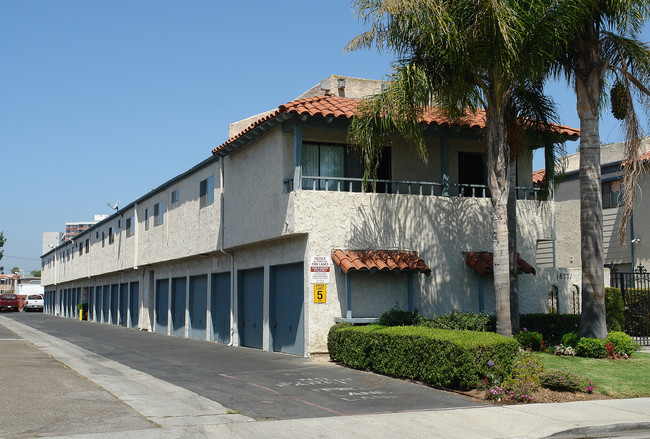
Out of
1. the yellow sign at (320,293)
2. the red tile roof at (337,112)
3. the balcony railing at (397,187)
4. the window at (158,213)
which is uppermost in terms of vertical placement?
the red tile roof at (337,112)

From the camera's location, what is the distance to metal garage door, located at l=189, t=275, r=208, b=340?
26234 millimetres

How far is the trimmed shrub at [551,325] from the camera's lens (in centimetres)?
1759

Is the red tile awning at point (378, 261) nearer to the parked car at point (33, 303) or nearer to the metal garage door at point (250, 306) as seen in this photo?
the metal garage door at point (250, 306)

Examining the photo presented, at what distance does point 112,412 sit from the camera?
9750mm

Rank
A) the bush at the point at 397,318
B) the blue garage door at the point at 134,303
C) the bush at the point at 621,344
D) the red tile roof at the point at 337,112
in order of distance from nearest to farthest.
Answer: the bush at the point at 621,344 → the bush at the point at 397,318 → the red tile roof at the point at 337,112 → the blue garage door at the point at 134,303

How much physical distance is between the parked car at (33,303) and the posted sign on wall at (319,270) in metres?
67.2

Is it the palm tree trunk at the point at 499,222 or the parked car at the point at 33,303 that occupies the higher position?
the palm tree trunk at the point at 499,222

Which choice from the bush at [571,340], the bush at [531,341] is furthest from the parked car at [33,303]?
the bush at [571,340]

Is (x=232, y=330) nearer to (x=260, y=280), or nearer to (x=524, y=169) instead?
(x=260, y=280)

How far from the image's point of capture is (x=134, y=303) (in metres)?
37.8

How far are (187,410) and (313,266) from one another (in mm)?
7525

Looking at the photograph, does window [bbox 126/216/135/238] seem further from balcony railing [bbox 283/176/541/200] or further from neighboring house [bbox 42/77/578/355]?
balcony railing [bbox 283/176/541/200]

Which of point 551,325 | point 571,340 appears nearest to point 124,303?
point 551,325

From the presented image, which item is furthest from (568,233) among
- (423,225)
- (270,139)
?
(270,139)
